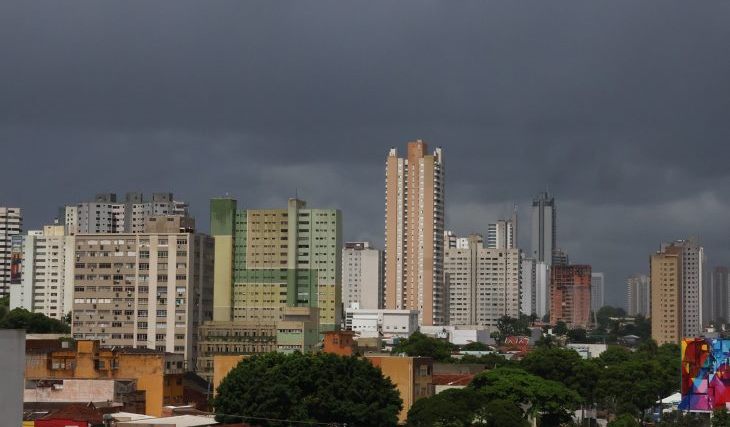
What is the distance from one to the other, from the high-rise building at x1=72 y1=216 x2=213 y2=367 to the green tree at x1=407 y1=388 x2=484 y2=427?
54984 mm

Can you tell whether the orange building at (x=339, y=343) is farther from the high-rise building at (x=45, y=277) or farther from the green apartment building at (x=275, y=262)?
the high-rise building at (x=45, y=277)

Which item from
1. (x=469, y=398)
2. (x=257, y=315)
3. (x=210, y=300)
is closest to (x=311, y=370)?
(x=469, y=398)

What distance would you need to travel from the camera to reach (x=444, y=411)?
6275cm

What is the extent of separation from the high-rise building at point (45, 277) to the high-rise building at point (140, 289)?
55.2 metres

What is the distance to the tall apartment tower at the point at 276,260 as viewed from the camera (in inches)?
5477

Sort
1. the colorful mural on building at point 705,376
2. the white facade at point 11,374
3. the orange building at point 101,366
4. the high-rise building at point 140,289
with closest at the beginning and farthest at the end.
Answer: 1. the white facade at point 11,374
2. the orange building at point 101,366
3. the colorful mural on building at point 705,376
4. the high-rise building at point 140,289

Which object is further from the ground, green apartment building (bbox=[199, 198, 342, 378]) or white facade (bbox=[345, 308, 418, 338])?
green apartment building (bbox=[199, 198, 342, 378])

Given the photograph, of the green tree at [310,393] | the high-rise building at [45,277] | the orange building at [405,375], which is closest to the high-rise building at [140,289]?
the orange building at [405,375]

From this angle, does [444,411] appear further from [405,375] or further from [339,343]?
[339,343]

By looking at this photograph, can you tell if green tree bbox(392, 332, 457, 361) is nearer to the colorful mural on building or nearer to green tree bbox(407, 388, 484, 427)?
the colorful mural on building

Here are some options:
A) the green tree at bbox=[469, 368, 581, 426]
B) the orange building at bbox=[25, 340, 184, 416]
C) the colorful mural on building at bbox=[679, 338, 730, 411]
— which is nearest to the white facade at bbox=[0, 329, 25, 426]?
the orange building at bbox=[25, 340, 184, 416]

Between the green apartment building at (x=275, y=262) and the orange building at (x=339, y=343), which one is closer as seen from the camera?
the orange building at (x=339, y=343)

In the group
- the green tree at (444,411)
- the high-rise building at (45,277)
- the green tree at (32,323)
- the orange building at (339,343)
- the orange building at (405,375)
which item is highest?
the high-rise building at (45,277)

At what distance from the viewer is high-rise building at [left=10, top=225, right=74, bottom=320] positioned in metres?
178
